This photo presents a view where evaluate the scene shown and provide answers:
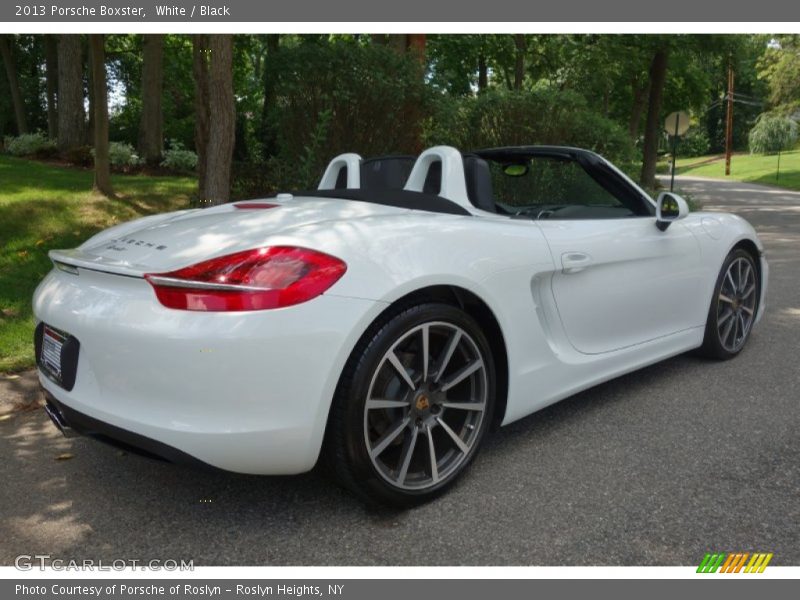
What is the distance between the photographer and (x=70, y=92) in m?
14.9

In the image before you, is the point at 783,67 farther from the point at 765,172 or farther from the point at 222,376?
the point at 222,376

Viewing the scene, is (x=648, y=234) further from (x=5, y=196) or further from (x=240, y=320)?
(x=5, y=196)

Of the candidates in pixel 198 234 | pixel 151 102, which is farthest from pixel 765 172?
pixel 198 234

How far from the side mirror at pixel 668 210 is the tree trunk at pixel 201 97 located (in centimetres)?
524

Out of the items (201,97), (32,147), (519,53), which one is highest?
(519,53)

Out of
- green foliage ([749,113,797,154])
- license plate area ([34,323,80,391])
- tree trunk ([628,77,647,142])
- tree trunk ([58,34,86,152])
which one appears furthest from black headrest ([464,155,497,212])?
green foliage ([749,113,797,154])

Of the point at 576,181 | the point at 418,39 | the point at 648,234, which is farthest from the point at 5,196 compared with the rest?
the point at 648,234

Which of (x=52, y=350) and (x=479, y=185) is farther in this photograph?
(x=479, y=185)

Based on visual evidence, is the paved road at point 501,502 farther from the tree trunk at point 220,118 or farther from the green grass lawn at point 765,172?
the green grass lawn at point 765,172

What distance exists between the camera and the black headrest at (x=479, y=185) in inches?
133

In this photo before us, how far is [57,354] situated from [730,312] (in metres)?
3.91

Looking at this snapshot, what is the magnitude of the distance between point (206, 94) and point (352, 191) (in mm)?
4858

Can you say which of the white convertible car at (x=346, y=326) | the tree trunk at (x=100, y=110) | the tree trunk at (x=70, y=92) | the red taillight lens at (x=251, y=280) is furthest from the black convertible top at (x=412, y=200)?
the tree trunk at (x=70, y=92)

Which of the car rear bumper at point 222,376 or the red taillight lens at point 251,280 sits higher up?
the red taillight lens at point 251,280
